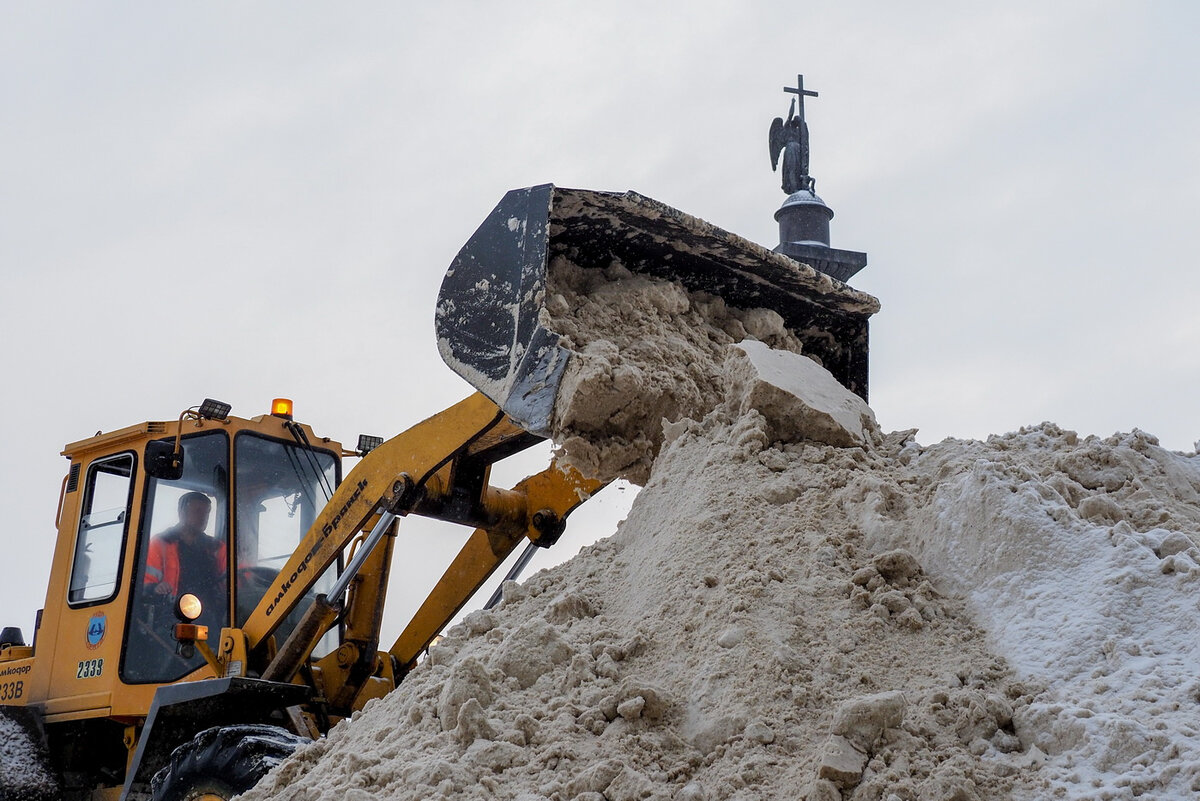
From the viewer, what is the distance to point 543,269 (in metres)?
3.43

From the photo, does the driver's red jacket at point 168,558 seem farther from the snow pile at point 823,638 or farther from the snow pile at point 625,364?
the snow pile at point 823,638

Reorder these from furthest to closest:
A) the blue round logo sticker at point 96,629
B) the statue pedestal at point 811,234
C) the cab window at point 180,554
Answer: the statue pedestal at point 811,234 < the blue round logo sticker at point 96,629 < the cab window at point 180,554

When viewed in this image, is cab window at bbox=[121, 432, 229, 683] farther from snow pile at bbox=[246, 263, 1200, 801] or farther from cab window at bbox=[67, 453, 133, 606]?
snow pile at bbox=[246, 263, 1200, 801]

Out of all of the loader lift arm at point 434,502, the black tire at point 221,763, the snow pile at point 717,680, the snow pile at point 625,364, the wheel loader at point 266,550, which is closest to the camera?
the snow pile at point 717,680

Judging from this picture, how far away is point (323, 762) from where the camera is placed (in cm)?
264

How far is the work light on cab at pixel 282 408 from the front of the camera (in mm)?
5398

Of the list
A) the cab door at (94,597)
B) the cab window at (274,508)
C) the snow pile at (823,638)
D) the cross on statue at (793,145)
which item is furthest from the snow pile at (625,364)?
the cross on statue at (793,145)

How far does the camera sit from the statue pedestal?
1041 cm

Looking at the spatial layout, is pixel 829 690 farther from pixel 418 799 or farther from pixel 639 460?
pixel 639 460

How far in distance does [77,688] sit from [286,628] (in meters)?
0.95

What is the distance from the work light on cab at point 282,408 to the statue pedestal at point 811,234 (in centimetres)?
598

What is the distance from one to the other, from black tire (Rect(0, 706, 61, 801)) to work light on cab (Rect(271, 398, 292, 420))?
1686mm

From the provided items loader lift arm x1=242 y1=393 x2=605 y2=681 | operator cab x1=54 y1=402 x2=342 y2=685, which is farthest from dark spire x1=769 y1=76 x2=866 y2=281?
operator cab x1=54 y1=402 x2=342 y2=685

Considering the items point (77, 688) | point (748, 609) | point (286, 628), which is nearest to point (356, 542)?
point (286, 628)
